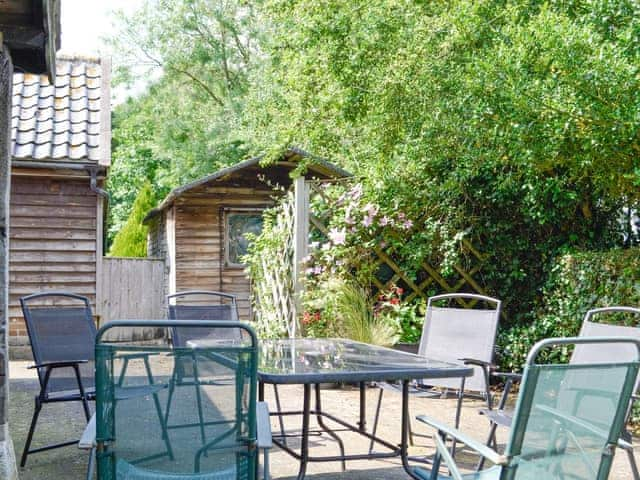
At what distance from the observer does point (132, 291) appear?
11.3 metres

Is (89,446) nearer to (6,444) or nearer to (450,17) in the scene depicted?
(6,444)

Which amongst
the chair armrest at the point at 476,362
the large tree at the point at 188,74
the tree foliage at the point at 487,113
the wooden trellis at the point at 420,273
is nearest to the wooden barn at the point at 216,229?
the tree foliage at the point at 487,113

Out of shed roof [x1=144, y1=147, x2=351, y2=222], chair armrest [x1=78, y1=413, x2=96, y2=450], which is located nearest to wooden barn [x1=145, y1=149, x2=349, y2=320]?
shed roof [x1=144, y1=147, x2=351, y2=222]

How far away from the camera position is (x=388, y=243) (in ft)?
24.5

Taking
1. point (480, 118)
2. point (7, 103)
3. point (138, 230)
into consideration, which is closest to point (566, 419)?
point (7, 103)

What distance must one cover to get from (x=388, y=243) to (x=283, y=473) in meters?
3.73

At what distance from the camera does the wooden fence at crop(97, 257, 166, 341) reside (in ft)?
35.7

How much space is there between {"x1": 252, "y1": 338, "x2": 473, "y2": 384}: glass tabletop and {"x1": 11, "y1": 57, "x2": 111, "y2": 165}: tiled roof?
589 cm

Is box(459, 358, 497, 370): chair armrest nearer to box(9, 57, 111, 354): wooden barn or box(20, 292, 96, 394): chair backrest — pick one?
box(20, 292, 96, 394): chair backrest

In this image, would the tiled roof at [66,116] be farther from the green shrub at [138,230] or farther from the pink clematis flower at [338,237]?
the green shrub at [138,230]

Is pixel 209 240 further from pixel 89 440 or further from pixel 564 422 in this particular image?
pixel 564 422

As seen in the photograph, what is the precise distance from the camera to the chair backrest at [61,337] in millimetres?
4324

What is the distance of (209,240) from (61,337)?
9189mm

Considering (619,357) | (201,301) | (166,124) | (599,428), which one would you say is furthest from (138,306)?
(166,124)
